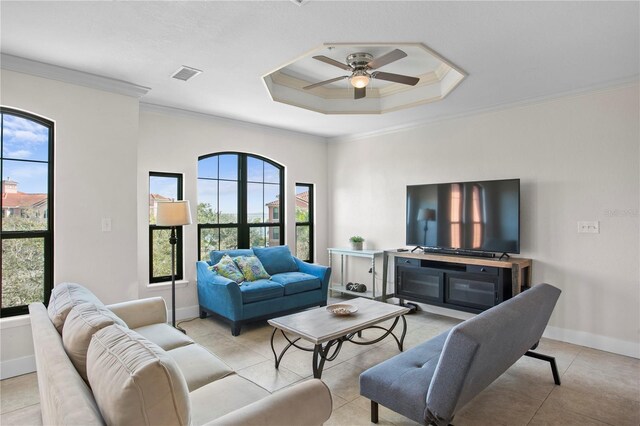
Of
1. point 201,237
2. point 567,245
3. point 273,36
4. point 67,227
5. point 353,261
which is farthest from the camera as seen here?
point 353,261

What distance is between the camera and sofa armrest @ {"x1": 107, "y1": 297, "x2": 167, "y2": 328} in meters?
2.78

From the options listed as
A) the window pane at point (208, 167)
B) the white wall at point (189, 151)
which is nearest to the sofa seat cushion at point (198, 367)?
the white wall at point (189, 151)

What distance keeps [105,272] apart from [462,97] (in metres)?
4.14

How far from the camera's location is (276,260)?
16.2 ft

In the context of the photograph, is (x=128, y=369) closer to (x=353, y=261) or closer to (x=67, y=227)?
(x=67, y=227)

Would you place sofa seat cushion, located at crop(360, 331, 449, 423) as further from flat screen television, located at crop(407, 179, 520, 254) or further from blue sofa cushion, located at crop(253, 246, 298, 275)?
blue sofa cushion, located at crop(253, 246, 298, 275)

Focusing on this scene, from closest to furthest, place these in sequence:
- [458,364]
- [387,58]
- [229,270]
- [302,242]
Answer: [458,364] < [387,58] < [229,270] < [302,242]

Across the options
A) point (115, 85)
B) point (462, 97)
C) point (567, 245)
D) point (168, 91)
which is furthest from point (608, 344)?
point (115, 85)

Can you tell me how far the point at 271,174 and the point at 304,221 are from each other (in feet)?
3.37

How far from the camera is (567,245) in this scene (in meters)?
3.76

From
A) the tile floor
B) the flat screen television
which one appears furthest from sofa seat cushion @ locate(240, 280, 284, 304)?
the flat screen television

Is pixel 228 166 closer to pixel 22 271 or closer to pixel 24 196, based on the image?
pixel 24 196

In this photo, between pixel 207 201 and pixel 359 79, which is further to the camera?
pixel 207 201

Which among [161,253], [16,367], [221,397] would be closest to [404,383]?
[221,397]
